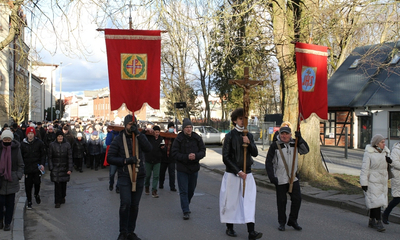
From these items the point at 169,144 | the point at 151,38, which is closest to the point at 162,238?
the point at 151,38

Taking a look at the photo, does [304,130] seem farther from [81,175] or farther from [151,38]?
[81,175]

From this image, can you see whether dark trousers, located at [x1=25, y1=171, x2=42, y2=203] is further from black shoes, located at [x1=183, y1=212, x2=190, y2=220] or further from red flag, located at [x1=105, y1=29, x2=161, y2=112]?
black shoes, located at [x1=183, y1=212, x2=190, y2=220]

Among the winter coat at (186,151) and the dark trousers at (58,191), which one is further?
the dark trousers at (58,191)

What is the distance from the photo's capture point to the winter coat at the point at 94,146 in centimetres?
1553

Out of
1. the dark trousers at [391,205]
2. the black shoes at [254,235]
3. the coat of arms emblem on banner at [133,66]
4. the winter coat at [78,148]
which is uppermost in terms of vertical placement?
the coat of arms emblem on banner at [133,66]

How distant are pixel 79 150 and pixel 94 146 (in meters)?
0.70

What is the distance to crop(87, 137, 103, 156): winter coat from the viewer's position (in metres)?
15.5

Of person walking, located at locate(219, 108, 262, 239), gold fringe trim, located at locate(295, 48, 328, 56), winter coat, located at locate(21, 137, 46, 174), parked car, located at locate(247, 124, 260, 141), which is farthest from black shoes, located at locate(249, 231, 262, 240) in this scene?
parked car, located at locate(247, 124, 260, 141)

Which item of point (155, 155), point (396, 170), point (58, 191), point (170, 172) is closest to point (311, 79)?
point (396, 170)

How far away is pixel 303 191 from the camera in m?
9.98

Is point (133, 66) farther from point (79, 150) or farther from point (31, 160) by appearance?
point (79, 150)

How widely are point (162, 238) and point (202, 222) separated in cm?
117

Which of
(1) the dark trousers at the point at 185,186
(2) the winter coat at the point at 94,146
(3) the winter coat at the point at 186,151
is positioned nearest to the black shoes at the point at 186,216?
(1) the dark trousers at the point at 185,186

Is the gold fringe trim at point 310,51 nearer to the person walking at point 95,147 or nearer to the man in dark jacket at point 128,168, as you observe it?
the man in dark jacket at point 128,168
